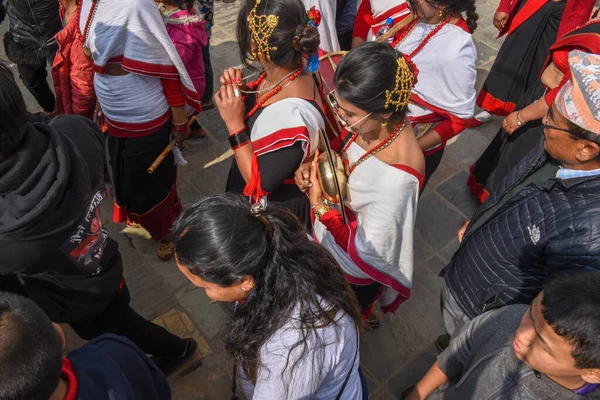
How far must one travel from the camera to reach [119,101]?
2.64 meters

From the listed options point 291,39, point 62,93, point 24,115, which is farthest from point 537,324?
point 62,93

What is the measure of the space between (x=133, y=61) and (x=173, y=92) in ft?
1.04

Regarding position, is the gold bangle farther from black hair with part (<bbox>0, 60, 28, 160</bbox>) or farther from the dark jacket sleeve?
black hair with part (<bbox>0, 60, 28, 160</bbox>)

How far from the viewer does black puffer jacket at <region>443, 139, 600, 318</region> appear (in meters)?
1.70

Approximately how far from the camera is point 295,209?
2.51 meters

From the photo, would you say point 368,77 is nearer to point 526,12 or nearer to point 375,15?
point 375,15

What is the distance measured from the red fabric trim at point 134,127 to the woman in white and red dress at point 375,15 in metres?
1.57

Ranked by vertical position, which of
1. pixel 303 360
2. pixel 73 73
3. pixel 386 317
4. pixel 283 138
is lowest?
pixel 386 317

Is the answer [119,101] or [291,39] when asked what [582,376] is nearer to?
[291,39]

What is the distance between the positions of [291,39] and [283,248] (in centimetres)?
109

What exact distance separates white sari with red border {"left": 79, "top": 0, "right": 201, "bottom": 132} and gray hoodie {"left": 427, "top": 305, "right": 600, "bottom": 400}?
2021 millimetres

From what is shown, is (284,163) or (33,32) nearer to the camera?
(284,163)

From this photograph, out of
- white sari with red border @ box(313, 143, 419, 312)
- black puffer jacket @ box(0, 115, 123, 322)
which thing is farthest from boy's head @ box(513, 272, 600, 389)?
black puffer jacket @ box(0, 115, 123, 322)

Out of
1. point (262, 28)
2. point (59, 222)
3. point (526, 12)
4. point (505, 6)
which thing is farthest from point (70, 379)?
point (505, 6)
